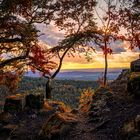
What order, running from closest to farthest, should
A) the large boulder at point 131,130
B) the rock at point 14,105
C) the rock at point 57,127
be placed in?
the large boulder at point 131,130, the rock at point 57,127, the rock at point 14,105

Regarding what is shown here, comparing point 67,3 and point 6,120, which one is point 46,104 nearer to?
point 6,120

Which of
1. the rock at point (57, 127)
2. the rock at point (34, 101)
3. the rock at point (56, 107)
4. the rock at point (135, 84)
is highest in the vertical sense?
the rock at point (135, 84)

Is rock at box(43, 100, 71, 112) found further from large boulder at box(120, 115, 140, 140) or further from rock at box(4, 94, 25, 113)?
large boulder at box(120, 115, 140, 140)

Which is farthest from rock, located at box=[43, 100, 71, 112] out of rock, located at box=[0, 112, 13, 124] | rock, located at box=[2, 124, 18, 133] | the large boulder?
the large boulder

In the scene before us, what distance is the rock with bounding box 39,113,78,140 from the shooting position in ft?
81.2

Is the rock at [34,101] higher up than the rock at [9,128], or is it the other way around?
the rock at [34,101]

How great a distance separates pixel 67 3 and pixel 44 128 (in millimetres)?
16599

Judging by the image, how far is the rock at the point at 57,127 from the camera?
2475 centimetres

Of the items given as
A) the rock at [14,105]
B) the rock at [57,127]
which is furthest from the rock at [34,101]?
the rock at [57,127]

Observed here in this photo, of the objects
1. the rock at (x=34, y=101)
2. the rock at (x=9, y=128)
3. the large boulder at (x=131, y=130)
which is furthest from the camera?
the rock at (x=34, y=101)

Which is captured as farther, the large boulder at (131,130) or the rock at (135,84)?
the rock at (135,84)

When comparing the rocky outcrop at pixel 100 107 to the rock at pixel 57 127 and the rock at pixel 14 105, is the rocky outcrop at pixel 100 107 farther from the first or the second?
the rock at pixel 14 105

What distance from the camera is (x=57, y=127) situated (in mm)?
25250

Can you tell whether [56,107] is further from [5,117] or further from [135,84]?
[135,84]
